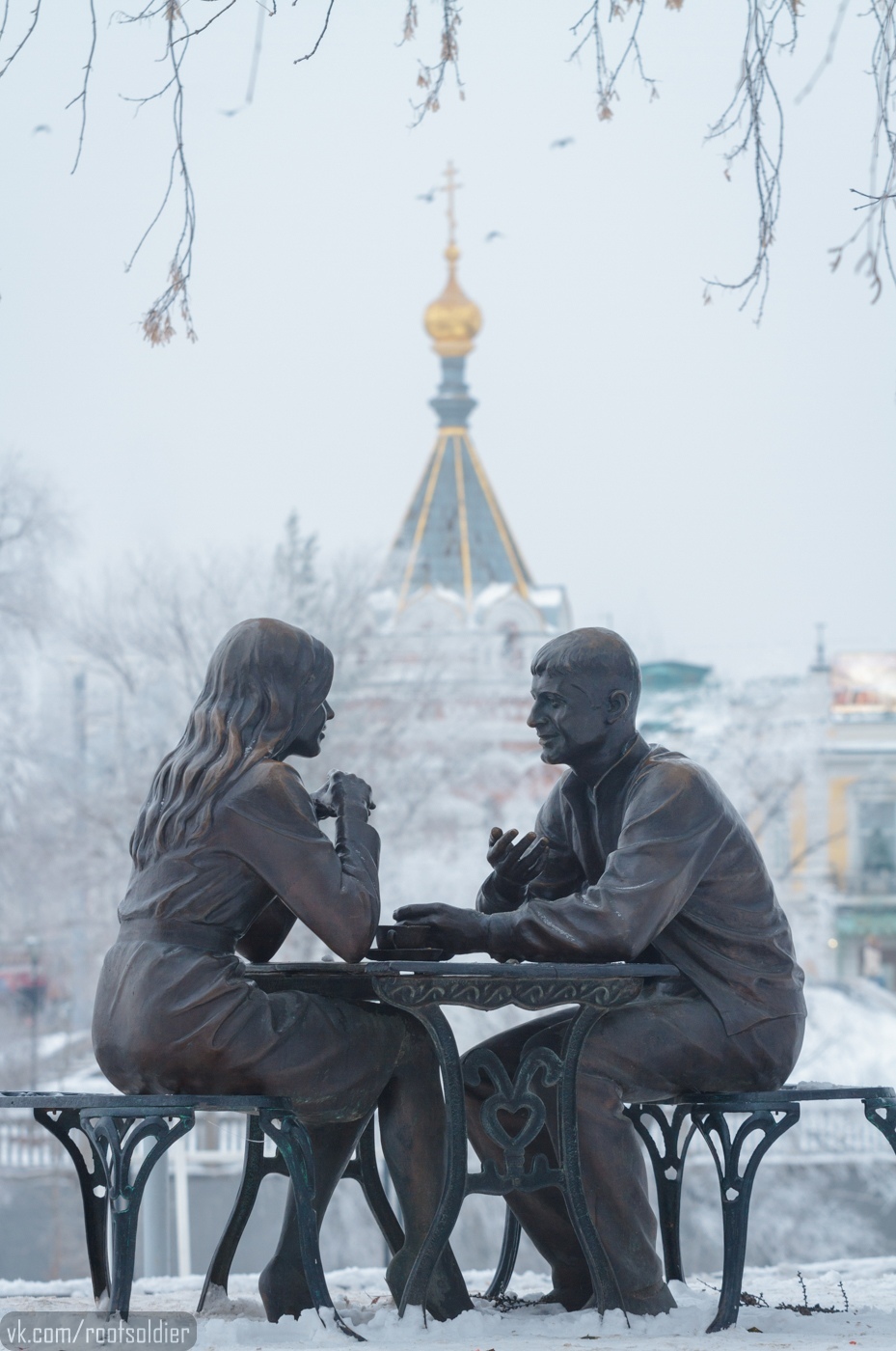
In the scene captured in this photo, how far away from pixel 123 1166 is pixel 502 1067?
2.82 ft

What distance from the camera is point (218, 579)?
83.4 ft

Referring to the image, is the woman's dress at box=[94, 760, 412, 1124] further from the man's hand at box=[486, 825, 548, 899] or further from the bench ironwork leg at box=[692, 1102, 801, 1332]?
the bench ironwork leg at box=[692, 1102, 801, 1332]

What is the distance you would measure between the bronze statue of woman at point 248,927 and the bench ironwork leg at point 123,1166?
126 mm

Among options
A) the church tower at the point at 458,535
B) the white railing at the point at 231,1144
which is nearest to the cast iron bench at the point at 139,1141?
the white railing at the point at 231,1144

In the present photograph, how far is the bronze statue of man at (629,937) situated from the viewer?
390 cm

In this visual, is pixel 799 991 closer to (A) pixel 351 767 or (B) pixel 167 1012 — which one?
(B) pixel 167 1012

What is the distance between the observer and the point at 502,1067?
13.1 feet

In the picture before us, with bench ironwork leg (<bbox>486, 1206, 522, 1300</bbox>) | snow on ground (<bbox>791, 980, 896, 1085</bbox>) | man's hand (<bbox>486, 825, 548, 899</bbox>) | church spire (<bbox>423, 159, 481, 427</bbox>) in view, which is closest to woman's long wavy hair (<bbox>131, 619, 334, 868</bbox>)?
man's hand (<bbox>486, 825, 548, 899</bbox>)

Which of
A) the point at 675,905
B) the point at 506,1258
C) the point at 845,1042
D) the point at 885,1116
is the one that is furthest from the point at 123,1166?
the point at 845,1042

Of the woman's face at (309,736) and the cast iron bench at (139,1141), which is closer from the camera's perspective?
the cast iron bench at (139,1141)

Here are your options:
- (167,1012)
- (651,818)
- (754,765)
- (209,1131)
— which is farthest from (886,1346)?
(754,765)

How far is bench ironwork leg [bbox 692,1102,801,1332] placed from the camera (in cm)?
390

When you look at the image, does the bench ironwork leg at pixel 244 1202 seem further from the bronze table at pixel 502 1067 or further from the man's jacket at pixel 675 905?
the man's jacket at pixel 675 905

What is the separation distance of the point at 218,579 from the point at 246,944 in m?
21.4
